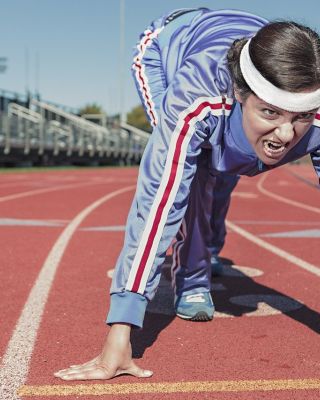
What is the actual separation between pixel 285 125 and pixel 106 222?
591 cm

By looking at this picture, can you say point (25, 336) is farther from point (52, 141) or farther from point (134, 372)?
point (52, 141)

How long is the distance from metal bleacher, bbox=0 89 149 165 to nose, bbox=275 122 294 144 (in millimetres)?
22850

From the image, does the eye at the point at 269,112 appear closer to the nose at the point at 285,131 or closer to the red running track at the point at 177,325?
the nose at the point at 285,131

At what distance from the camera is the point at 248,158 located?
113 inches

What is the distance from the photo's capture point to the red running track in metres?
2.55

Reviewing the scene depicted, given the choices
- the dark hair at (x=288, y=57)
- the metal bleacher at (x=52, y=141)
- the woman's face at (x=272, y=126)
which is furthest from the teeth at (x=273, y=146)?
the metal bleacher at (x=52, y=141)

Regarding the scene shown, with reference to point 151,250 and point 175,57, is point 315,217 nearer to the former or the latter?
point 175,57

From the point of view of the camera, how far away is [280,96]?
244 centimetres

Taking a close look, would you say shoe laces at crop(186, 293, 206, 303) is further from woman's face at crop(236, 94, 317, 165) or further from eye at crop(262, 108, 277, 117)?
eye at crop(262, 108, 277, 117)

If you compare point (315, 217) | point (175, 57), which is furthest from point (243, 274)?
point (315, 217)

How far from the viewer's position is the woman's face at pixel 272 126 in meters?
2.51

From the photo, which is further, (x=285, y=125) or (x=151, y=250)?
(x=151, y=250)

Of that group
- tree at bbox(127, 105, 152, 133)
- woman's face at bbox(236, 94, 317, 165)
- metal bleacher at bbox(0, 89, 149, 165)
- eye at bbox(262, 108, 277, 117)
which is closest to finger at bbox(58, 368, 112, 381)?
woman's face at bbox(236, 94, 317, 165)

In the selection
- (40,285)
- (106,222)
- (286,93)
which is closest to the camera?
(286,93)
